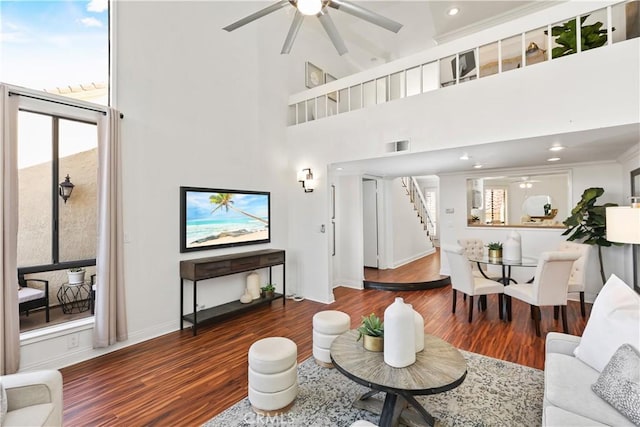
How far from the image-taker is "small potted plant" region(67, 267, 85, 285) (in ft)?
11.5

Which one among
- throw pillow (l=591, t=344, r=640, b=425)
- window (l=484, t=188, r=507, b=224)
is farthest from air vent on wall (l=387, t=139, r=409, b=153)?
window (l=484, t=188, r=507, b=224)

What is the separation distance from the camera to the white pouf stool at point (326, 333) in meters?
2.87

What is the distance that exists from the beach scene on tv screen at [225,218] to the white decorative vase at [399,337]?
10.2 ft

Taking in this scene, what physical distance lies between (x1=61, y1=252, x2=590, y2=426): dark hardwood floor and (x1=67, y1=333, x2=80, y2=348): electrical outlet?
222 millimetres

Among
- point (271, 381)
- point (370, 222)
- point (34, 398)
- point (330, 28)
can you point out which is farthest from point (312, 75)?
point (34, 398)

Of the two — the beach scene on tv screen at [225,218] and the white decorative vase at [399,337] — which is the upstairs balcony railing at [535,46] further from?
the white decorative vase at [399,337]

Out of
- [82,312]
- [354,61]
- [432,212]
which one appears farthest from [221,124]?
[432,212]

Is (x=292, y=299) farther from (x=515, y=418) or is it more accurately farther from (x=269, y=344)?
(x=515, y=418)

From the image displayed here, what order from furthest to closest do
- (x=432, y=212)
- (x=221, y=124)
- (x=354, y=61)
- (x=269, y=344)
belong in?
(x=432, y=212) < (x=354, y=61) < (x=221, y=124) < (x=269, y=344)

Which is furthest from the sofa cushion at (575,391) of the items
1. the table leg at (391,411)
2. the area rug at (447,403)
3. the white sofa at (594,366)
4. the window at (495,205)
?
the window at (495,205)

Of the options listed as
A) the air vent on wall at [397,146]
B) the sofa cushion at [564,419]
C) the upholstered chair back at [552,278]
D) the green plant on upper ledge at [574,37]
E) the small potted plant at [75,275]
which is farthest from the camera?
the air vent on wall at [397,146]

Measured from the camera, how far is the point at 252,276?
15.3 ft

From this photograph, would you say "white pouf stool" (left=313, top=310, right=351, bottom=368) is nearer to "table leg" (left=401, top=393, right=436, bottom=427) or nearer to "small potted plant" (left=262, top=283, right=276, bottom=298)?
"table leg" (left=401, top=393, right=436, bottom=427)

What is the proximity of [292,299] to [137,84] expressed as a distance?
153 inches
